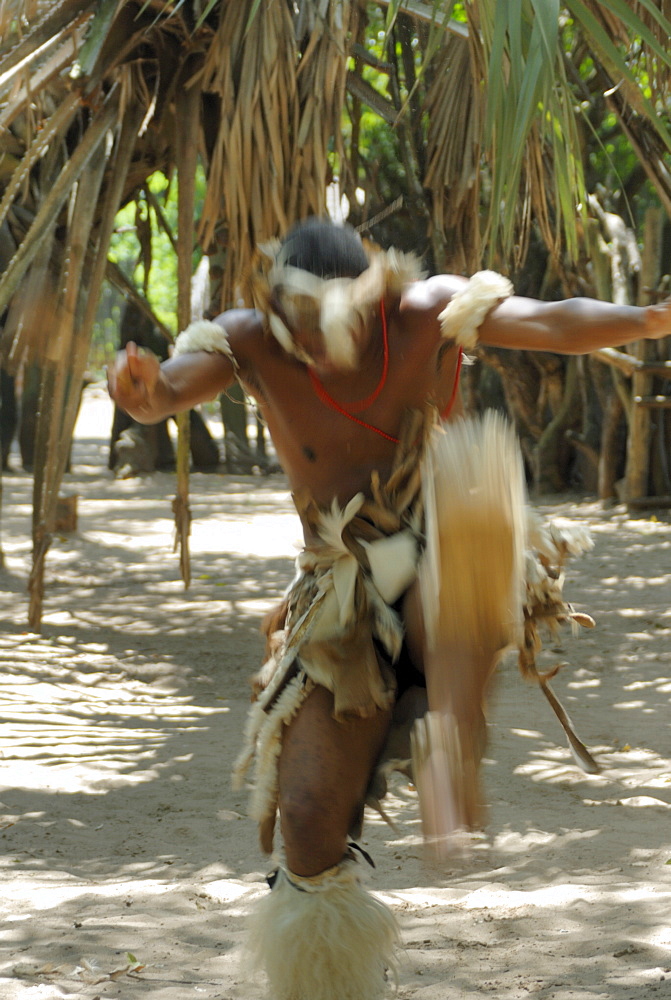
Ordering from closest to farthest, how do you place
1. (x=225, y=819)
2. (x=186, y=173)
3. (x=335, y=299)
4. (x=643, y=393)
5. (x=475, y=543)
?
(x=475, y=543) < (x=335, y=299) < (x=225, y=819) < (x=186, y=173) < (x=643, y=393)

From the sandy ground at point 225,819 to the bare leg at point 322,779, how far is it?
0.43 meters

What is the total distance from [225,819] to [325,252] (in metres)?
1.92

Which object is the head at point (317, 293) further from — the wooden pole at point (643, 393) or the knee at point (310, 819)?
the wooden pole at point (643, 393)

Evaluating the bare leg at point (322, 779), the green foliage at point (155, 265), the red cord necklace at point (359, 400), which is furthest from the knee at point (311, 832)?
the green foliage at point (155, 265)

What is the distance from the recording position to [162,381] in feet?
7.46

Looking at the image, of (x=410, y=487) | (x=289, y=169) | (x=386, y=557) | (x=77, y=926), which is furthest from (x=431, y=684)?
(x=289, y=169)

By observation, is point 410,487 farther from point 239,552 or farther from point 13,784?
point 239,552

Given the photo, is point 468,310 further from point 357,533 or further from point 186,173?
point 186,173

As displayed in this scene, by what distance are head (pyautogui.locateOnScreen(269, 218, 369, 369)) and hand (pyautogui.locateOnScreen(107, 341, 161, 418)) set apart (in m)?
0.27

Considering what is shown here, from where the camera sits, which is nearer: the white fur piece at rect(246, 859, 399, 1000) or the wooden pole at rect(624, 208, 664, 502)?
the white fur piece at rect(246, 859, 399, 1000)

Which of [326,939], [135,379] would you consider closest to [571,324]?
[135,379]

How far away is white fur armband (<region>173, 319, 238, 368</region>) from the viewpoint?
2342mm

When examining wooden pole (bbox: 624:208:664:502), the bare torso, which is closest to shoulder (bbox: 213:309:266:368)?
the bare torso

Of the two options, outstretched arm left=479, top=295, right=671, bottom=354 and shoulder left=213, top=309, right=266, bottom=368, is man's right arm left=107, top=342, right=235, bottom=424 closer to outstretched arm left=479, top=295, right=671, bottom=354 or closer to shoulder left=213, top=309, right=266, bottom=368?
shoulder left=213, top=309, right=266, bottom=368
